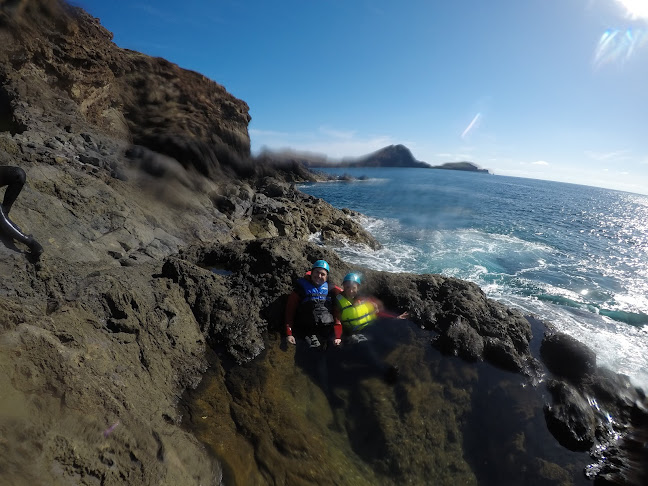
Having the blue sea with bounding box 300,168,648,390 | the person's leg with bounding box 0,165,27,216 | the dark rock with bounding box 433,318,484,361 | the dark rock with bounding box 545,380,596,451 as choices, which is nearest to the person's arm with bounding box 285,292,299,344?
the dark rock with bounding box 433,318,484,361

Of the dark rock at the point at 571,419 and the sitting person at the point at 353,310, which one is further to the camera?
the sitting person at the point at 353,310

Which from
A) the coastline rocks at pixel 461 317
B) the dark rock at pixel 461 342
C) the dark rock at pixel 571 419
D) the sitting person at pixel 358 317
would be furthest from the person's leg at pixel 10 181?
the dark rock at pixel 571 419

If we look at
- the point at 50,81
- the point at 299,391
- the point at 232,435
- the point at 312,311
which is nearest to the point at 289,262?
the point at 312,311

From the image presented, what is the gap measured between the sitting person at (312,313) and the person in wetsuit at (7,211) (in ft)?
12.1

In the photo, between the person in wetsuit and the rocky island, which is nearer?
the rocky island

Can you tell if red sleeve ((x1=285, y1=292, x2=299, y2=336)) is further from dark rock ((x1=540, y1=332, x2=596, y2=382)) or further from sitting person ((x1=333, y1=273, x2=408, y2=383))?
dark rock ((x1=540, y1=332, x2=596, y2=382))

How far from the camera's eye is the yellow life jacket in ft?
19.2

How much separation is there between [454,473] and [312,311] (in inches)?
119

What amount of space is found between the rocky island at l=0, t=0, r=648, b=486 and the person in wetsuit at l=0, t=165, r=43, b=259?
0.15 meters

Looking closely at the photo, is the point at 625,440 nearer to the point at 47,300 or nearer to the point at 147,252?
the point at 47,300

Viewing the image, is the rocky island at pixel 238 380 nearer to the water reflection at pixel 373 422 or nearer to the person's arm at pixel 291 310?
the water reflection at pixel 373 422

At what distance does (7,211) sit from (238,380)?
13.9ft

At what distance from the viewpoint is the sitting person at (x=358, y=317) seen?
5.38 meters

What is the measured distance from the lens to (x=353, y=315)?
231 inches
